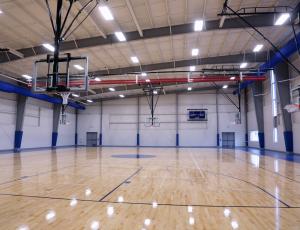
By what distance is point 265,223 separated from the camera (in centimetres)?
474

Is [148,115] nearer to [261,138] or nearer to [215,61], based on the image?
[261,138]

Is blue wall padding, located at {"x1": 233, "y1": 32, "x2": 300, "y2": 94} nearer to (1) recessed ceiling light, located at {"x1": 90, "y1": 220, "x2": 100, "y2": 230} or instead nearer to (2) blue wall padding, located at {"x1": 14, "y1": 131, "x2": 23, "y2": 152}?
(1) recessed ceiling light, located at {"x1": 90, "y1": 220, "x2": 100, "y2": 230}

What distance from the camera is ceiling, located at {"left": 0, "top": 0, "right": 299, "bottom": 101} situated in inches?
514

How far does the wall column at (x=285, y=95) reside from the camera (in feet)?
67.5

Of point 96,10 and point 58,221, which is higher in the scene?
point 96,10

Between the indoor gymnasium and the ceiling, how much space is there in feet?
0.29

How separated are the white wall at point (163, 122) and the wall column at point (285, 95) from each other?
12906 millimetres

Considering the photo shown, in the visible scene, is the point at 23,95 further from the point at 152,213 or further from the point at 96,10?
the point at 152,213

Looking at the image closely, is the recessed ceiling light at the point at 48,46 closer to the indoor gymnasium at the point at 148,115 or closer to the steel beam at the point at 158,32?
the indoor gymnasium at the point at 148,115

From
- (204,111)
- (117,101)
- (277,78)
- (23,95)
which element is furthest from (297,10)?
(117,101)

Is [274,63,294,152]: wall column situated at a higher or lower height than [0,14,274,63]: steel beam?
lower

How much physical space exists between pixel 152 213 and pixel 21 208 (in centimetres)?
296

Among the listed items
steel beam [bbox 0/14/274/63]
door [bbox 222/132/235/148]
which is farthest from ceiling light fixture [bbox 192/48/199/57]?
door [bbox 222/132/235/148]

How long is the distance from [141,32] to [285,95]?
13.1 meters
